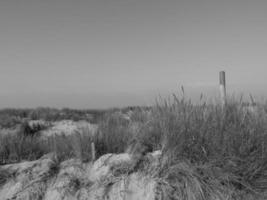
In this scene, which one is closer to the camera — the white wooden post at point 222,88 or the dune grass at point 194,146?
the dune grass at point 194,146

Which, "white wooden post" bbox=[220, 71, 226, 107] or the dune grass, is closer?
the dune grass

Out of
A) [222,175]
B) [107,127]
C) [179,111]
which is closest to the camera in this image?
[222,175]

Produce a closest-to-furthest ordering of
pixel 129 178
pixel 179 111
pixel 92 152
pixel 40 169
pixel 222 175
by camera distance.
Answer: pixel 222 175
pixel 129 178
pixel 40 169
pixel 92 152
pixel 179 111

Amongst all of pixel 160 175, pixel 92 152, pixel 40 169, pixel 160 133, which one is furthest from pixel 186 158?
pixel 40 169

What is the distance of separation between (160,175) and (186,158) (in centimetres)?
36

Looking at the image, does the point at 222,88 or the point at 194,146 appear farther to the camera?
the point at 222,88

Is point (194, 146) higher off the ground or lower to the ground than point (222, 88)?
lower

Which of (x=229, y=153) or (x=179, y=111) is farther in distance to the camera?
(x=179, y=111)

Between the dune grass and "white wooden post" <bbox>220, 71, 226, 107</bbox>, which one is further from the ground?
"white wooden post" <bbox>220, 71, 226, 107</bbox>

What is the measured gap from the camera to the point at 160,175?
2.34 m

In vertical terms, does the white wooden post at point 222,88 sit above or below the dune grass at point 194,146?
above

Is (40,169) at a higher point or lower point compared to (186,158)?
lower

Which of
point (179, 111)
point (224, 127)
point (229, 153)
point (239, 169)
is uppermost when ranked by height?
point (179, 111)

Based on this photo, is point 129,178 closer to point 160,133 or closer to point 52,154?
point 160,133
